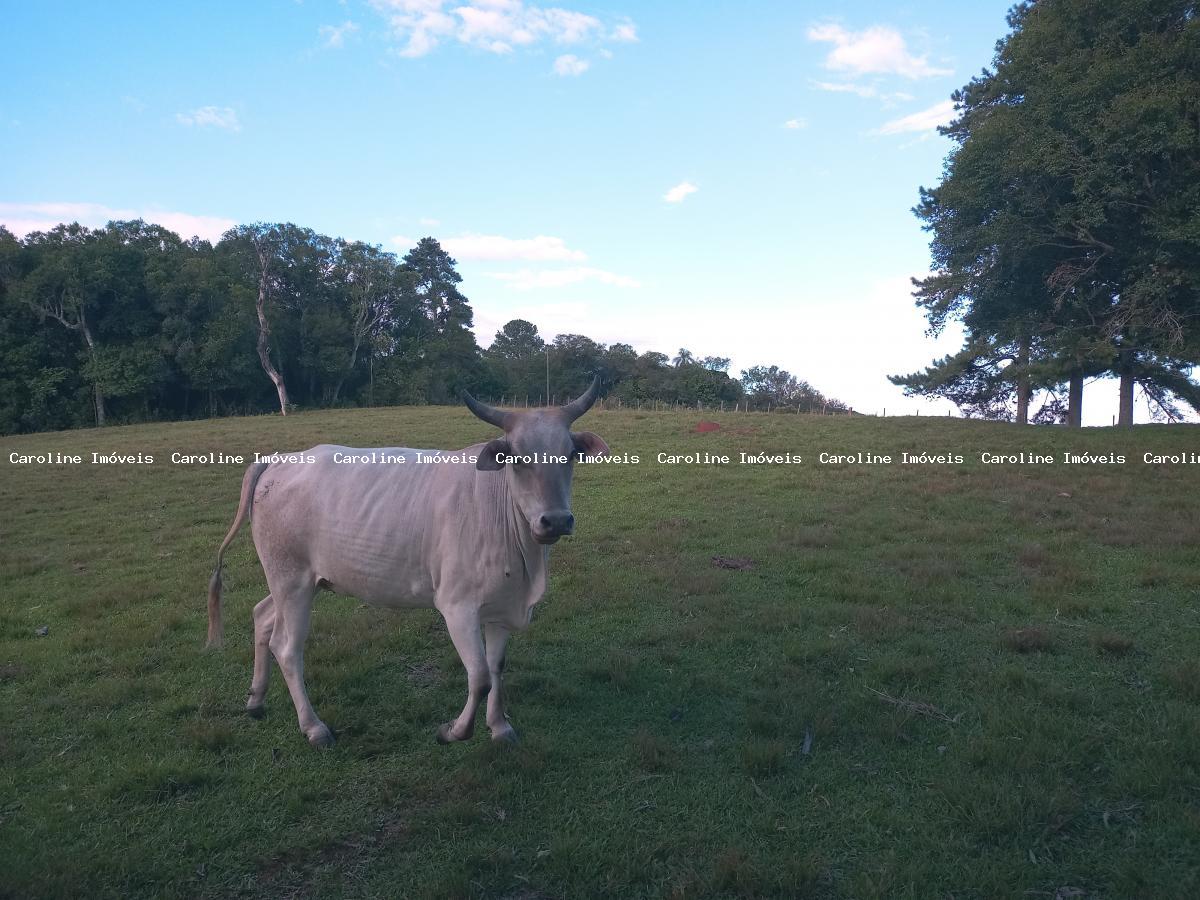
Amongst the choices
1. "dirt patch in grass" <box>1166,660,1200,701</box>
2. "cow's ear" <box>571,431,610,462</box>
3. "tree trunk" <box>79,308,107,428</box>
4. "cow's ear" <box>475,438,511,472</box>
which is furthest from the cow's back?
"tree trunk" <box>79,308,107,428</box>

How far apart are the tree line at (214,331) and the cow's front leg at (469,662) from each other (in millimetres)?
26409

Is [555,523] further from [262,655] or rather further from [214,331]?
[214,331]

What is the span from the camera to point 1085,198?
1659cm

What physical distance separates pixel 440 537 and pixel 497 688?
1016 mm

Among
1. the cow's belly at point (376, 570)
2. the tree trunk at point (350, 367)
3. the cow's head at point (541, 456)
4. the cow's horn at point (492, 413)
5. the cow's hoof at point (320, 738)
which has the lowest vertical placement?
the cow's hoof at point (320, 738)

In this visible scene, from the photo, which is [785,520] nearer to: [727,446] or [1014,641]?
[1014,641]

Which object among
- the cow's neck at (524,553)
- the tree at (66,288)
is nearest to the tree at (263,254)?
the tree at (66,288)

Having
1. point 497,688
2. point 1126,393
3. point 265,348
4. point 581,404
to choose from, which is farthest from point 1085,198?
point 265,348

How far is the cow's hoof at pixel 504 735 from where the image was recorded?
4.46 m

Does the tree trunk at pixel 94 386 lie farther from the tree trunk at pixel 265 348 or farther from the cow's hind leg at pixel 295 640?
the cow's hind leg at pixel 295 640

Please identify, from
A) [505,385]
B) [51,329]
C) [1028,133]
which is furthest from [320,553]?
[505,385]

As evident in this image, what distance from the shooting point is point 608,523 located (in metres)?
10.6

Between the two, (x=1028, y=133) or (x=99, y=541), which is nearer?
(x=99, y=541)

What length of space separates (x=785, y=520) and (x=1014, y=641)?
4.86 m
